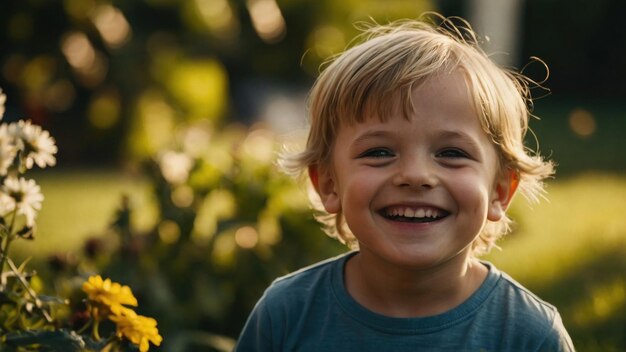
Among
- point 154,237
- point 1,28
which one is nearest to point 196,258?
point 154,237

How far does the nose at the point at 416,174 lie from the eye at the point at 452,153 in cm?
3

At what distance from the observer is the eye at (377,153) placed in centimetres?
220

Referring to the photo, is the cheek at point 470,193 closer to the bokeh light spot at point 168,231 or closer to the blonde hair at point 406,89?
the blonde hair at point 406,89

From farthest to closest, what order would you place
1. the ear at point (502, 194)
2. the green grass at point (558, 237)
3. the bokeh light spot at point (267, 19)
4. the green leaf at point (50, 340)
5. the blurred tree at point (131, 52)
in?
the bokeh light spot at point (267, 19), the blurred tree at point (131, 52), the green grass at point (558, 237), the ear at point (502, 194), the green leaf at point (50, 340)

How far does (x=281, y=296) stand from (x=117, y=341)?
0.45 meters

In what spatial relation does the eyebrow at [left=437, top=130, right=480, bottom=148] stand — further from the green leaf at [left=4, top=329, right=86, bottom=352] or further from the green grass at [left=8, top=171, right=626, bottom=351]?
the green grass at [left=8, top=171, right=626, bottom=351]

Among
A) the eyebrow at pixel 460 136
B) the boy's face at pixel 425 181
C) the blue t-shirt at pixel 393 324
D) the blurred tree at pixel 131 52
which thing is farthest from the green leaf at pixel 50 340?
the blurred tree at pixel 131 52

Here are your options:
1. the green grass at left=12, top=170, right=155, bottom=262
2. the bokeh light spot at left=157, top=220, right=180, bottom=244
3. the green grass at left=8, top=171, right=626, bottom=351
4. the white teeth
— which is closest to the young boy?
the white teeth

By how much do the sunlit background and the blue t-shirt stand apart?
2.40 feet

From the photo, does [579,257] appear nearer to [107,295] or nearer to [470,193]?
[470,193]

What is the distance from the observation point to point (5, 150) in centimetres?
219

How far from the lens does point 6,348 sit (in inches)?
80.4

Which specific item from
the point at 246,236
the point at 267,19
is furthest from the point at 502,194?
the point at 267,19

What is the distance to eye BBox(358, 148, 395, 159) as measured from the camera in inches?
86.4
